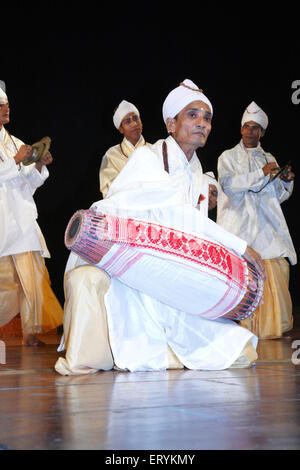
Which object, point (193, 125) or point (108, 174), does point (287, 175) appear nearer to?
point (108, 174)

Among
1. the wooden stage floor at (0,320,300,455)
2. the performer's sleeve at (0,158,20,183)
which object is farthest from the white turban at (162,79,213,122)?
the performer's sleeve at (0,158,20,183)

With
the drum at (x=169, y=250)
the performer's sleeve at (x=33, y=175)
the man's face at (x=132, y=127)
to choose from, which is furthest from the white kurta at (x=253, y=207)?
the drum at (x=169, y=250)

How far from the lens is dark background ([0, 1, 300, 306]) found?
560 cm

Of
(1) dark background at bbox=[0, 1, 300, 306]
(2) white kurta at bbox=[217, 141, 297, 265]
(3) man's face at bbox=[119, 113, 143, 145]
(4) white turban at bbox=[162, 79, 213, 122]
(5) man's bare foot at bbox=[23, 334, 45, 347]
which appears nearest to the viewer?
(4) white turban at bbox=[162, 79, 213, 122]

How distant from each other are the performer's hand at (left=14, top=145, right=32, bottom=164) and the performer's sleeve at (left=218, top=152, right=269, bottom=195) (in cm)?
143

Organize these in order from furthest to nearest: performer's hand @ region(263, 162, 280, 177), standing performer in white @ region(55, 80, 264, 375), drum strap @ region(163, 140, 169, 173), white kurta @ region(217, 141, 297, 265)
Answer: white kurta @ region(217, 141, 297, 265) → performer's hand @ region(263, 162, 280, 177) → drum strap @ region(163, 140, 169, 173) → standing performer in white @ region(55, 80, 264, 375)

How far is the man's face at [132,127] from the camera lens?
511cm

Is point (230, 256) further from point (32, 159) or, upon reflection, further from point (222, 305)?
point (32, 159)

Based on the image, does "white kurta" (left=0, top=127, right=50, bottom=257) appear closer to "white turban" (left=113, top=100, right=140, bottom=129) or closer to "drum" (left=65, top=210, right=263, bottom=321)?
"white turban" (left=113, top=100, right=140, bottom=129)

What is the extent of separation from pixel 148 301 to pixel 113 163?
2.35 m

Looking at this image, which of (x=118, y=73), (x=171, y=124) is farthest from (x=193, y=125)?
(x=118, y=73)

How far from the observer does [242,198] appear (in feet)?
16.2

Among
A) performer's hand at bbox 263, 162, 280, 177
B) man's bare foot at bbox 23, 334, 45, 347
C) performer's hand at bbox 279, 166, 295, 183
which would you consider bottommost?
man's bare foot at bbox 23, 334, 45, 347
